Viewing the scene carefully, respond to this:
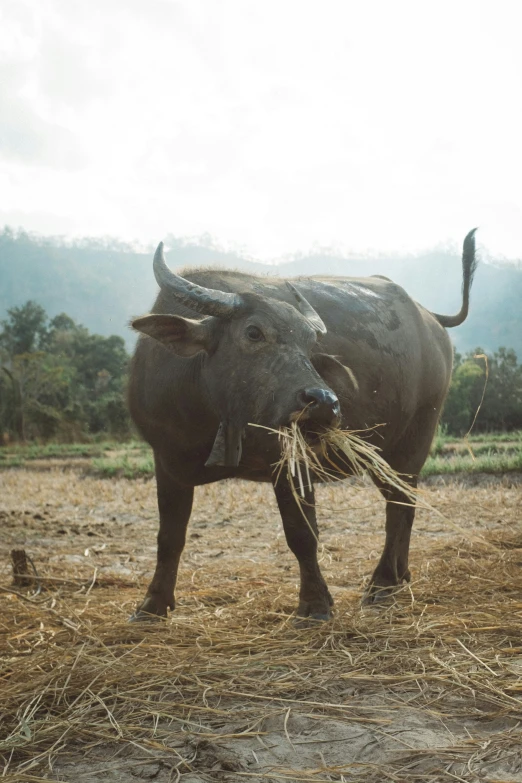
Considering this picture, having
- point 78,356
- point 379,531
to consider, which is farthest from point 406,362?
point 78,356

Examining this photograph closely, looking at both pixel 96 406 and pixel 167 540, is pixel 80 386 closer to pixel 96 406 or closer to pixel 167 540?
pixel 96 406

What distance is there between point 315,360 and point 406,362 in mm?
1062

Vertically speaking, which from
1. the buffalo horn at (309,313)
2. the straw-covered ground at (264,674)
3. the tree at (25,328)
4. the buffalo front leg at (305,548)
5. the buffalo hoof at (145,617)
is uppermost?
the tree at (25,328)

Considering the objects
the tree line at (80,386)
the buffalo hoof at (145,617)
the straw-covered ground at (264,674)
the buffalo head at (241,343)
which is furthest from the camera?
the tree line at (80,386)

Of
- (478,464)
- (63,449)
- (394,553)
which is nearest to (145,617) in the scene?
(394,553)

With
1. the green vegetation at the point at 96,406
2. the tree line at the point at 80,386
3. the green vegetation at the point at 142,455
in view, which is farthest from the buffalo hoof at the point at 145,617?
the tree line at the point at 80,386

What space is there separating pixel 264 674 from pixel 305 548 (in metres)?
0.82

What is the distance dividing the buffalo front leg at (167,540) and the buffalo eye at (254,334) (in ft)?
2.99

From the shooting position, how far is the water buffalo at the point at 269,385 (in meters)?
3.05

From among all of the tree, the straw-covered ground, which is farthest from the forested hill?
the straw-covered ground

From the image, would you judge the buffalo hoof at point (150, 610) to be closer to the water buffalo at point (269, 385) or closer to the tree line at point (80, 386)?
the water buffalo at point (269, 385)

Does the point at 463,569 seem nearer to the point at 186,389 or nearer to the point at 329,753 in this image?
the point at 186,389

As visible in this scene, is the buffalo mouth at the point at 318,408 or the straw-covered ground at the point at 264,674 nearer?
the straw-covered ground at the point at 264,674

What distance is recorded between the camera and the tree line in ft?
33.8
